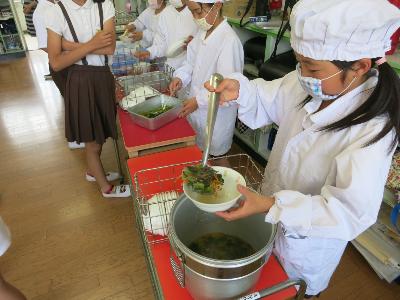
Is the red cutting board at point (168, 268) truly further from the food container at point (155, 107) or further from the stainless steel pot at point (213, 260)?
the food container at point (155, 107)

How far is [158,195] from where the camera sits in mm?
980

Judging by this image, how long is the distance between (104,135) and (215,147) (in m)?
0.67

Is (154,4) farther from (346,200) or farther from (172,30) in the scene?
(346,200)

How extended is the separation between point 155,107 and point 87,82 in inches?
16.2

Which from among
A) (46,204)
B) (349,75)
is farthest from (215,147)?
(46,204)

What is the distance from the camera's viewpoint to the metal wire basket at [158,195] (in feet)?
2.91

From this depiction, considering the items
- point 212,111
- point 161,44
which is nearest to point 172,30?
point 161,44

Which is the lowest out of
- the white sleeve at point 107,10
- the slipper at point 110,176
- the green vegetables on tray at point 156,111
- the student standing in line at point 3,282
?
the slipper at point 110,176

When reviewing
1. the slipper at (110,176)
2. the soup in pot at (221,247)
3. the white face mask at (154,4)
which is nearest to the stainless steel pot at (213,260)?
the soup in pot at (221,247)

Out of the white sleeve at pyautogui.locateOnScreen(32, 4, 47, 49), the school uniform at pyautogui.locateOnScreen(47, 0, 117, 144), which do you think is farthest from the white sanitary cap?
the white sleeve at pyautogui.locateOnScreen(32, 4, 47, 49)

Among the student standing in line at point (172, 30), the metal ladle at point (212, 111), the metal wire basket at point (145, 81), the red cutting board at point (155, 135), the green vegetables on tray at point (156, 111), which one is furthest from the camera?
the student standing in line at point (172, 30)

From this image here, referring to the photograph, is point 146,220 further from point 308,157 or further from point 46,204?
point 46,204

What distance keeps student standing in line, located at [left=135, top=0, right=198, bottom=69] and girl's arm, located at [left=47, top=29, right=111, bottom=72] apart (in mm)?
765

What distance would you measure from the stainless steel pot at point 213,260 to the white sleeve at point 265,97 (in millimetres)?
379
